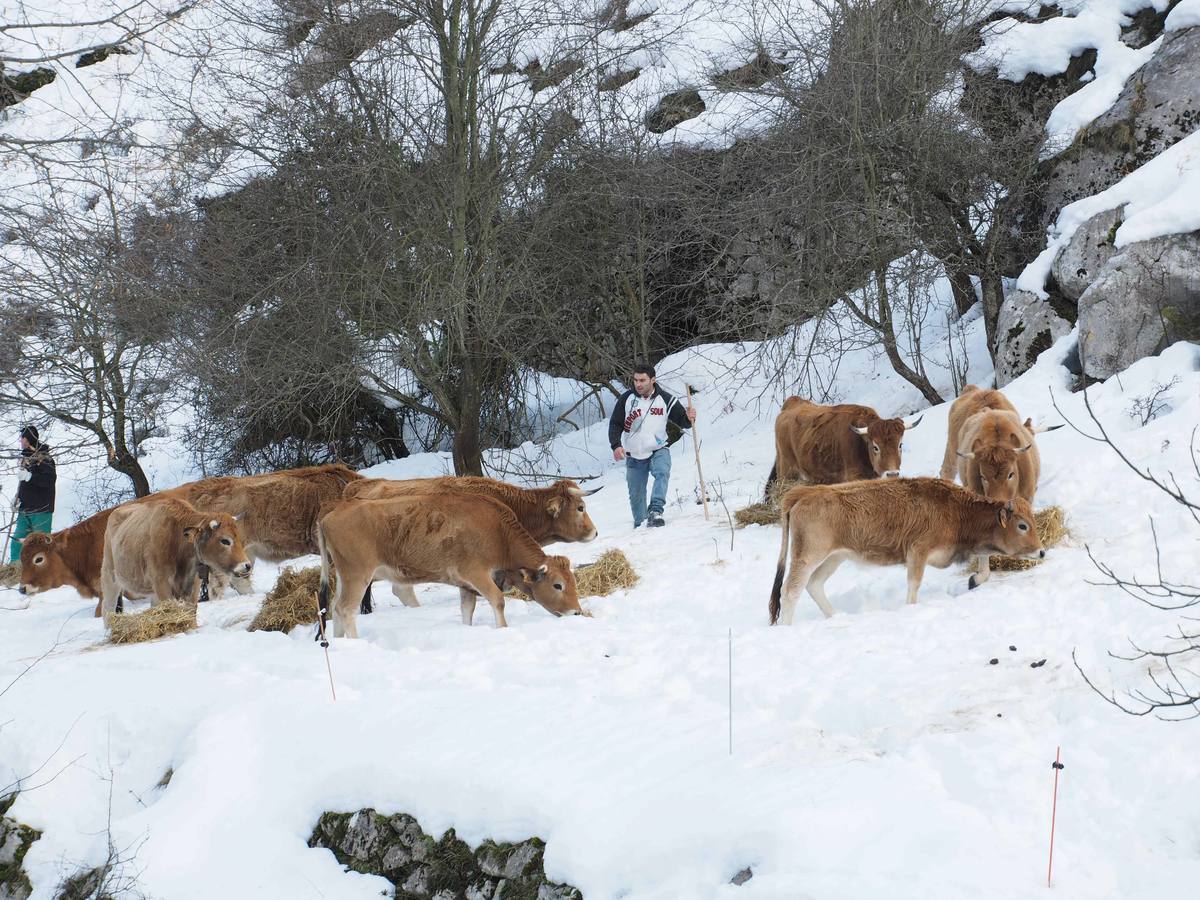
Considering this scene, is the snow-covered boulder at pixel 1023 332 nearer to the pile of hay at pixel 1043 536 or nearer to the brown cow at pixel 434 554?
the pile of hay at pixel 1043 536

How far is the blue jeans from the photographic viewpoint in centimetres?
1337

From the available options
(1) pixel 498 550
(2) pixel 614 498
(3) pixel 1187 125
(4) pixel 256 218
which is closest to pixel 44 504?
(4) pixel 256 218

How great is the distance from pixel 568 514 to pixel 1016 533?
3919 mm

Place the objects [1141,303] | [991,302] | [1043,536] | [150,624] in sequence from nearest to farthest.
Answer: [1043,536] < [150,624] < [1141,303] < [991,302]

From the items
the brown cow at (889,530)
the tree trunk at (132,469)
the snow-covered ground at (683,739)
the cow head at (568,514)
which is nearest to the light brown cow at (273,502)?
the snow-covered ground at (683,739)

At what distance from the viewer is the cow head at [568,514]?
1053 cm

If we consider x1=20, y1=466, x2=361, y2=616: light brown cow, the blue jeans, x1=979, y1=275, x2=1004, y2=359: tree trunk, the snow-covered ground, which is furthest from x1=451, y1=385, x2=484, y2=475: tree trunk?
the snow-covered ground

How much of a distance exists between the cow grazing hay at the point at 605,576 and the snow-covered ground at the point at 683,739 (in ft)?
0.83

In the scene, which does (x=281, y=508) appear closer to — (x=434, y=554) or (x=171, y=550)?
(x=171, y=550)

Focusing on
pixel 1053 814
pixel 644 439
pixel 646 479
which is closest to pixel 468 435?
pixel 646 479

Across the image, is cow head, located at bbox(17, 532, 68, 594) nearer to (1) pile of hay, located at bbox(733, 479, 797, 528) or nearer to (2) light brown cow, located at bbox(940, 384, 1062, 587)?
(1) pile of hay, located at bbox(733, 479, 797, 528)

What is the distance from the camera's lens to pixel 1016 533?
864cm

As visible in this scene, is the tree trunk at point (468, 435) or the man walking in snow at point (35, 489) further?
the tree trunk at point (468, 435)

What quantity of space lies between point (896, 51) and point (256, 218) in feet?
31.1
